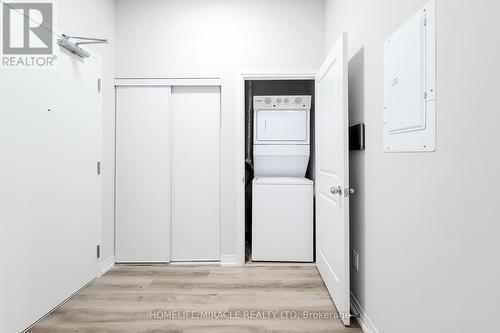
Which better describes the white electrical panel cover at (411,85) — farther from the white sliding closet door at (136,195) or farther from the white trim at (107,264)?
the white trim at (107,264)

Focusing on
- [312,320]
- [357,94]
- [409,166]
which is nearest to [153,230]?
[312,320]

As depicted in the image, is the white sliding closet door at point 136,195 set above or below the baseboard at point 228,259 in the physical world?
above

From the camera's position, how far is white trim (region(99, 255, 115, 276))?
9.07 ft

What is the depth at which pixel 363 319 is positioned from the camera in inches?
72.9

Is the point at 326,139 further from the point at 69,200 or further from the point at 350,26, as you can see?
the point at 69,200

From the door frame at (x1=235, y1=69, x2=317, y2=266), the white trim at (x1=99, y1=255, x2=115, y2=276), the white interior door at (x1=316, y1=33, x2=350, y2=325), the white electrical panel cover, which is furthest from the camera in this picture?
the door frame at (x1=235, y1=69, x2=317, y2=266)

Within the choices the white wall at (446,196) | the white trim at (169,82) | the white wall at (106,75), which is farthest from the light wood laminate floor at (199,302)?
the white trim at (169,82)

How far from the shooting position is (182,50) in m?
3.01

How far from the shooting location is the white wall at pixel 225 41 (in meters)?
2.99

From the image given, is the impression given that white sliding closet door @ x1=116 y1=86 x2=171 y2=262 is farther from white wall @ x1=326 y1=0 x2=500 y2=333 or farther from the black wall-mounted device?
white wall @ x1=326 y1=0 x2=500 y2=333

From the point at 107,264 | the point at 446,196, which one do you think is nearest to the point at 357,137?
the point at 446,196

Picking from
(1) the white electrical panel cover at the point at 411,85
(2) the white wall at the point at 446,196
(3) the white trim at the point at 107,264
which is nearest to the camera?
(2) the white wall at the point at 446,196

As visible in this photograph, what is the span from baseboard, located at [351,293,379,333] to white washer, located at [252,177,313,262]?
96 centimetres

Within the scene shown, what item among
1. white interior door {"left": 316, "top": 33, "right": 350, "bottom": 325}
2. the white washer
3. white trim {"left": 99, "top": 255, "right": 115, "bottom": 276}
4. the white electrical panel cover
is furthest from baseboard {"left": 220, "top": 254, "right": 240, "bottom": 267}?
the white electrical panel cover
